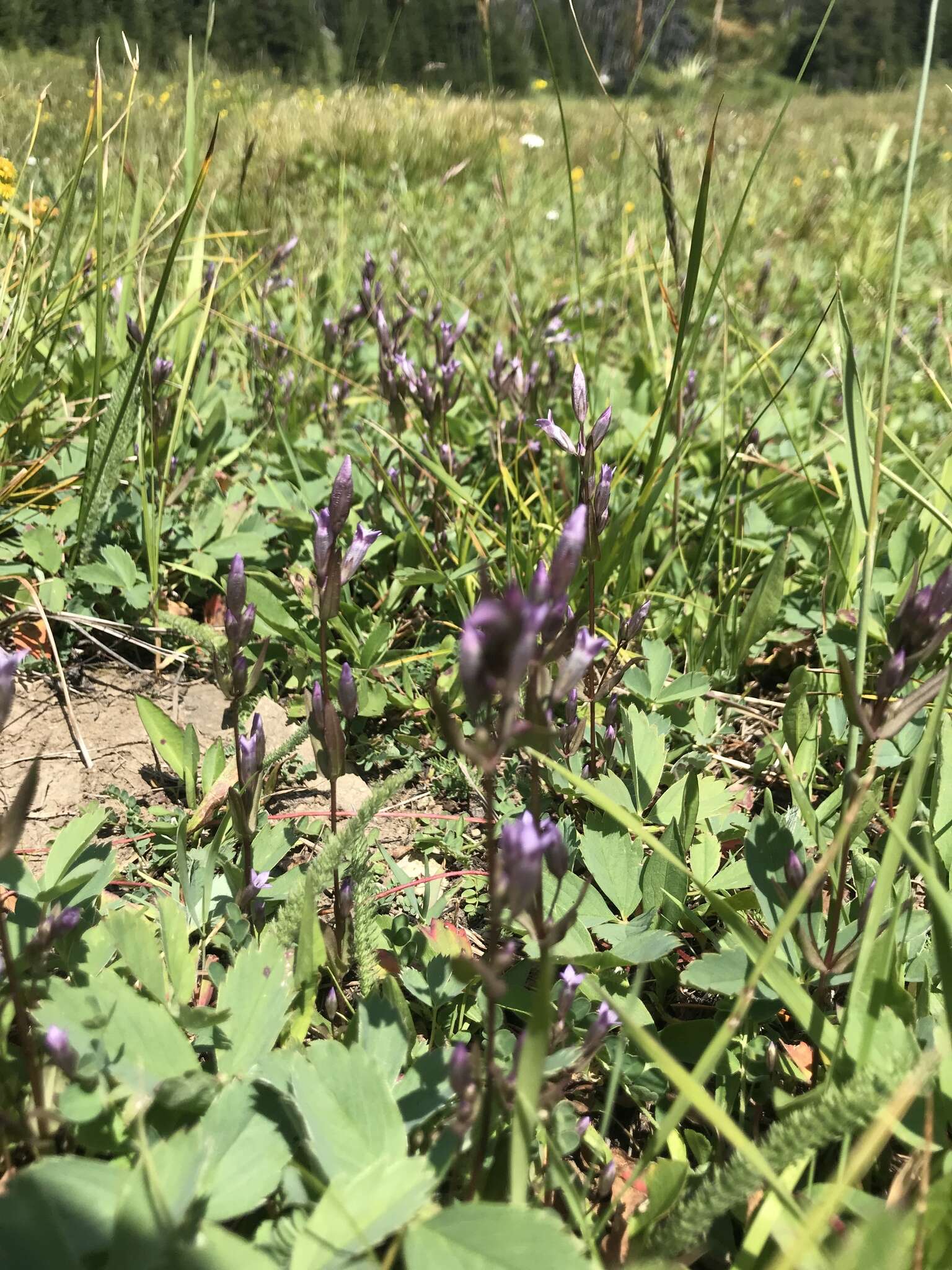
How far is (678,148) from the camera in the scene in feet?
23.8

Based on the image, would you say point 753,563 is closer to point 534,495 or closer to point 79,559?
point 534,495

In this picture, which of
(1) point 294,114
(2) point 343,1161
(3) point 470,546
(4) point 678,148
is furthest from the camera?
(4) point 678,148

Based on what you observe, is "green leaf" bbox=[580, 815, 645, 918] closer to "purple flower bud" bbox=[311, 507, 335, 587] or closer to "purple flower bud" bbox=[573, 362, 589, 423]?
"purple flower bud" bbox=[311, 507, 335, 587]

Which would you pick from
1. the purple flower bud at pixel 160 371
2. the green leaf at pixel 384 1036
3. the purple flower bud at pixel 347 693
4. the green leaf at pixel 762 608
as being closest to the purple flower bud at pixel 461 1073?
the green leaf at pixel 384 1036

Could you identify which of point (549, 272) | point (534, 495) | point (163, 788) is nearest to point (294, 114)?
point (549, 272)

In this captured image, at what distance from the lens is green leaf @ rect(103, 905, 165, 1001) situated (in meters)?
0.97

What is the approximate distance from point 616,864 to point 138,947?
66 centimetres

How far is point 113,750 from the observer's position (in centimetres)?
165

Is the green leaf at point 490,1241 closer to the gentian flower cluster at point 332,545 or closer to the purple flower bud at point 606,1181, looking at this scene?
the purple flower bud at point 606,1181

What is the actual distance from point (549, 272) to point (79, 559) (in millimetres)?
2998

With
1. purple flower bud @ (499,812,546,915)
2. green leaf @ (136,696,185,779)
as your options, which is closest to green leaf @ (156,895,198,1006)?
green leaf @ (136,696,185,779)

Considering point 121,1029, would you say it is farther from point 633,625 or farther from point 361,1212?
point 633,625

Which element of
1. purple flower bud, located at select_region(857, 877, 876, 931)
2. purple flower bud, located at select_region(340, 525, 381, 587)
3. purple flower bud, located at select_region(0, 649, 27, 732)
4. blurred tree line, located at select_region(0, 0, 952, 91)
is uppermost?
blurred tree line, located at select_region(0, 0, 952, 91)

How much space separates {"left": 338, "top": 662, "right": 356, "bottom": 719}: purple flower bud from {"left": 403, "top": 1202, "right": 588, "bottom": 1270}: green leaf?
2.15ft
